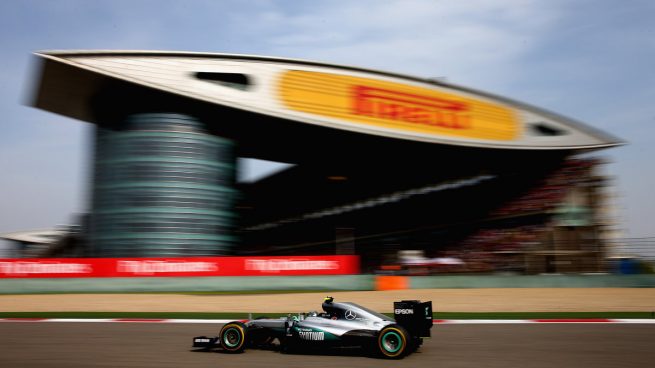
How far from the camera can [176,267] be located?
72.1ft

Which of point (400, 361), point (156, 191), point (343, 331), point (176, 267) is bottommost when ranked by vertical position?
point (400, 361)

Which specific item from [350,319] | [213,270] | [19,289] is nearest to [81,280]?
[19,289]

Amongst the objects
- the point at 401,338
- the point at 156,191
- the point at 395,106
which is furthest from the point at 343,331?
the point at 395,106

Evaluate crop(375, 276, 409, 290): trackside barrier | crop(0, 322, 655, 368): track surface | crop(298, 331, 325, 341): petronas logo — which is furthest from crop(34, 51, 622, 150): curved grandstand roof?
crop(298, 331, 325, 341): petronas logo

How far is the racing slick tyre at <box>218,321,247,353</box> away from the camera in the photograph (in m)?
8.62

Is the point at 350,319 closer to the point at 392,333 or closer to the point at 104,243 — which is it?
the point at 392,333

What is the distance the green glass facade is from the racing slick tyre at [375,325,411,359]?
21.5 metres

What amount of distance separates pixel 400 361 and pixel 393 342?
31 cm

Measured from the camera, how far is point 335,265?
21906mm

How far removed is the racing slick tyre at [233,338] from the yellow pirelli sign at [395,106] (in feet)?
73.4

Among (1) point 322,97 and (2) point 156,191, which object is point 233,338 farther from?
(1) point 322,97

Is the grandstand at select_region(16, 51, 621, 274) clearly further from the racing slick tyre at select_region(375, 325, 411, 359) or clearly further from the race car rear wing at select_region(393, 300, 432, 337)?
the racing slick tyre at select_region(375, 325, 411, 359)

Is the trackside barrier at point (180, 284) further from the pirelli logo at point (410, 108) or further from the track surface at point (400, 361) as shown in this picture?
the pirelli logo at point (410, 108)

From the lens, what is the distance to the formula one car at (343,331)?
8.15 metres
